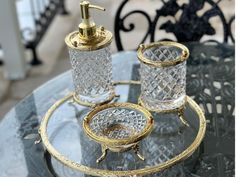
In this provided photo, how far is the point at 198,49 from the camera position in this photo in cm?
138

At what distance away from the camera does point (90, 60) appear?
3.24 feet

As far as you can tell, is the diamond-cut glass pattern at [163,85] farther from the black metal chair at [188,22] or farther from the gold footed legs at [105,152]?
the black metal chair at [188,22]

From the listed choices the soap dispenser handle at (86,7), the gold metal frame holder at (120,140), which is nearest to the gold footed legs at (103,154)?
the gold metal frame holder at (120,140)

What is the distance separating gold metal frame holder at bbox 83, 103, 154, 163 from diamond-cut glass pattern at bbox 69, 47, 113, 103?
8 centimetres

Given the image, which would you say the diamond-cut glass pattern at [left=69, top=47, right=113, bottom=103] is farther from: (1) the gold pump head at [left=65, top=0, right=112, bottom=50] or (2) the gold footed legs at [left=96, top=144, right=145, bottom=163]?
(2) the gold footed legs at [left=96, top=144, right=145, bottom=163]

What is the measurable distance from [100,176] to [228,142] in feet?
0.94

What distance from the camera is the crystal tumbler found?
3.13 ft

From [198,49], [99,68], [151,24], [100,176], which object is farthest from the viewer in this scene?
[151,24]

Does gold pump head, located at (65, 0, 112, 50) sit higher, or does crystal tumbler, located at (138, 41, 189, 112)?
gold pump head, located at (65, 0, 112, 50)

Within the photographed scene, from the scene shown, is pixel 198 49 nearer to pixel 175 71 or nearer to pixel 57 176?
pixel 175 71

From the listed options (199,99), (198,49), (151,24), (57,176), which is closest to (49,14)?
(151,24)

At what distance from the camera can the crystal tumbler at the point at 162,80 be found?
0.95 m

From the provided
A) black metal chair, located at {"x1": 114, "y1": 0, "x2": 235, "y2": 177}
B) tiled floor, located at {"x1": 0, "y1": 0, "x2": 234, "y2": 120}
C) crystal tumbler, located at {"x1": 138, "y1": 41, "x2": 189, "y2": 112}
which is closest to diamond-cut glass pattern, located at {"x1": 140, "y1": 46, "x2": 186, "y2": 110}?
crystal tumbler, located at {"x1": 138, "y1": 41, "x2": 189, "y2": 112}

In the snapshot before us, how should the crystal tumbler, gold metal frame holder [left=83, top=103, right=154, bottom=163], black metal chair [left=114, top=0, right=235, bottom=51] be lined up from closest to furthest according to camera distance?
gold metal frame holder [left=83, top=103, right=154, bottom=163]
the crystal tumbler
black metal chair [left=114, top=0, right=235, bottom=51]
